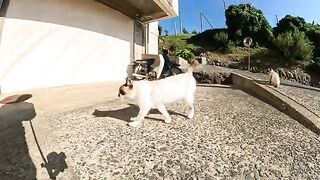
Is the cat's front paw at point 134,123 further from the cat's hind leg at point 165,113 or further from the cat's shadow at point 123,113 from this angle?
the cat's hind leg at point 165,113

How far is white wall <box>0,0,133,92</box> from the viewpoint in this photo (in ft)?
21.9

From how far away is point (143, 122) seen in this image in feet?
15.1

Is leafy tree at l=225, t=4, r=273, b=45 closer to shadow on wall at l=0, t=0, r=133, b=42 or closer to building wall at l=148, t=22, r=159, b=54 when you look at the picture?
building wall at l=148, t=22, r=159, b=54

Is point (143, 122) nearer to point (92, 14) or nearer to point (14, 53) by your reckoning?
point (14, 53)

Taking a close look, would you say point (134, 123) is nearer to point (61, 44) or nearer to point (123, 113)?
point (123, 113)

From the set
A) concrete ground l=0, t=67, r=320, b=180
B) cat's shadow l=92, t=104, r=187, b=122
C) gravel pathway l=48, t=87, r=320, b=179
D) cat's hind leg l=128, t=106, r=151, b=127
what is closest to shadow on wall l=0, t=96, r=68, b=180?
concrete ground l=0, t=67, r=320, b=180

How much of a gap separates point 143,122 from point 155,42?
826 centimetres

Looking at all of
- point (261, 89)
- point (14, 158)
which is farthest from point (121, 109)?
point (261, 89)

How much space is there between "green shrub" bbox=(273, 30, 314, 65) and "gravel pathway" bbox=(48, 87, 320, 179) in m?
11.9

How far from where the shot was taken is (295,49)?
15.9 metres

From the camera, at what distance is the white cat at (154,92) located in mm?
4250

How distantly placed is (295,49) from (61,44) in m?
13.3

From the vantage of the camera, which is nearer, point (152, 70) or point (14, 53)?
point (14, 53)

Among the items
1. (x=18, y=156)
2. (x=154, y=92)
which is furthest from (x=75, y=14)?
(x=18, y=156)
